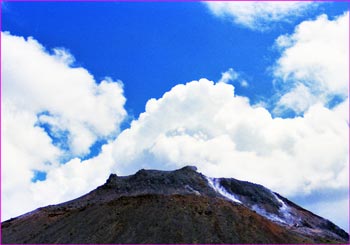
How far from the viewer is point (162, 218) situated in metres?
66.3

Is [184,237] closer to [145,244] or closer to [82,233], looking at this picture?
[145,244]

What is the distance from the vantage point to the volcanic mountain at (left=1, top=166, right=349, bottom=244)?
63844 millimetres

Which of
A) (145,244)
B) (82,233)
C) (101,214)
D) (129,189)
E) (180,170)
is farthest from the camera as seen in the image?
(180,170)

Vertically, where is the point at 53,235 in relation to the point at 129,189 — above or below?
below

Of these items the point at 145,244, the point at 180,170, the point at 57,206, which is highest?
the point at 180,170

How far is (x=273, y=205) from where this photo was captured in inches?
3563

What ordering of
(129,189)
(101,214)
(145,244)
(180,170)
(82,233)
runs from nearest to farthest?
(145,244) < (82,233) < (101,214) < (129,189) < (180,170)

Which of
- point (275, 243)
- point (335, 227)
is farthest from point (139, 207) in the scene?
point (335, 227)

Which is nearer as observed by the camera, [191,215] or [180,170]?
[191,215]

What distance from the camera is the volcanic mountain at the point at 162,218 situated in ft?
209

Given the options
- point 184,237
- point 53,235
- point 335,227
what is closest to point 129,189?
point 53,235

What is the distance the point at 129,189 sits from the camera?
82438 mm

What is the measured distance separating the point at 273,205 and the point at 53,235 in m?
39.4

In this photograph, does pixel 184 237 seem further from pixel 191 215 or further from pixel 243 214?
pixel 243 214
